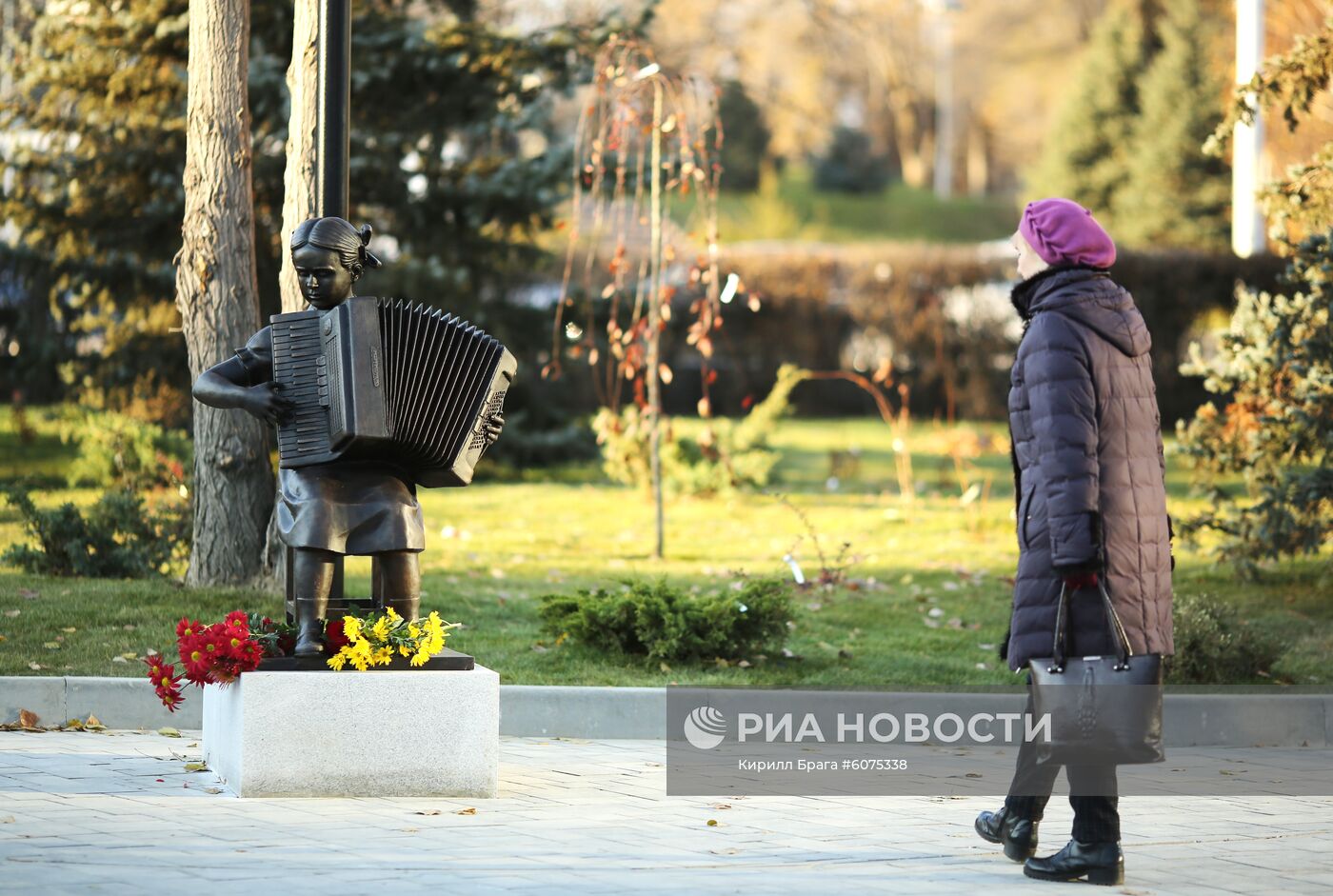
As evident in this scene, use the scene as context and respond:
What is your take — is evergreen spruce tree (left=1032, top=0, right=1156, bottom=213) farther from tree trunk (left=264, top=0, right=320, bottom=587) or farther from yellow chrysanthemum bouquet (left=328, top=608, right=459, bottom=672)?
yellow chrysanthemum bouquet (left=328, top=608, right=459, bottom=672)

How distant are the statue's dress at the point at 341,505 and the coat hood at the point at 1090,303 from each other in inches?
101

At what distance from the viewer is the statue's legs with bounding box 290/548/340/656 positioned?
6473mm

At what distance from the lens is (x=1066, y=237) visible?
539cm

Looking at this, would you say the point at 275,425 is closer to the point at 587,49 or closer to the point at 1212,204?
the point at 587,49

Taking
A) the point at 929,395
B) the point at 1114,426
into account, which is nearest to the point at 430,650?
the point at 1114,426

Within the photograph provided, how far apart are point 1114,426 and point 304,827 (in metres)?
3.06

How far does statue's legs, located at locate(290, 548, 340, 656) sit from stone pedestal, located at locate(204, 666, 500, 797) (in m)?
0.16

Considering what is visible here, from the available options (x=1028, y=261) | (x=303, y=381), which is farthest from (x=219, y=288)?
(x=1028, y=261)

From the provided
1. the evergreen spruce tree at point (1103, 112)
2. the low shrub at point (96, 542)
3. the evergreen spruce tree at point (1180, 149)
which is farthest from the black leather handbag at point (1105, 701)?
the evergreen spruce tree at point (1103, 112)

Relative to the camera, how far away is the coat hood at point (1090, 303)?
528 centimetres

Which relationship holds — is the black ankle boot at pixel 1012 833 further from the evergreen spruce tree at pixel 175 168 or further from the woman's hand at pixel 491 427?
the evergreen spruce tree at pixel 175 168

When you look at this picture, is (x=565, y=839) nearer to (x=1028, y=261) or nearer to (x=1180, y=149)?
(x=1028, y=261)

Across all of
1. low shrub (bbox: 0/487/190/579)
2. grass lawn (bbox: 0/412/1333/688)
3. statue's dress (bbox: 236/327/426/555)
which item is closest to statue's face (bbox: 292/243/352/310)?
statue's dress (bbox: 236/327/426/555)

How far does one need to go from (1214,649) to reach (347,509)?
4.97 metres
